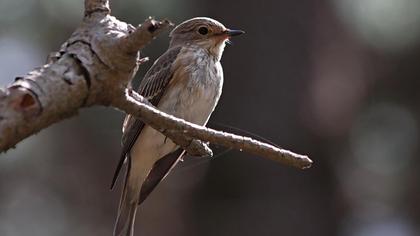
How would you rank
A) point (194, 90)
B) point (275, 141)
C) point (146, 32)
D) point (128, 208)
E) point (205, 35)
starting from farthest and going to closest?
point (275, 141)
point (205, 35)
point (194, 90)
point (128, 208)
point (146, 32)

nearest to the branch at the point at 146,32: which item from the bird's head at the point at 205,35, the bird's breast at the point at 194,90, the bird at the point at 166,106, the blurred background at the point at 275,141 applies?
the bird at the point at 166,106

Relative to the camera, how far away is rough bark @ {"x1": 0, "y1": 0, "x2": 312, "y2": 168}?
2284 millimetres

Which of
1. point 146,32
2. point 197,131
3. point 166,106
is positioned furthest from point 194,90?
point 146,32

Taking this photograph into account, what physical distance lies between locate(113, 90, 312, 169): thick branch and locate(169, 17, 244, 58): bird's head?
2796 mm

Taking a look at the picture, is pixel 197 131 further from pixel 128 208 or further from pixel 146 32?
pixel 128 208

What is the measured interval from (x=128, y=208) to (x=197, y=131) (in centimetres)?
231

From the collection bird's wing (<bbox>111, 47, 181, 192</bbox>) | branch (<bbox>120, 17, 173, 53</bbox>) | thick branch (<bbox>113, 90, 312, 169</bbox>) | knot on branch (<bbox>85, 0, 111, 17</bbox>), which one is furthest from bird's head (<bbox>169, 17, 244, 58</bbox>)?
branch (<bbox>120, 17, 173, 53</bbox>)

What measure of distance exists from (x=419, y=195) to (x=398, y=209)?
277 millimetres

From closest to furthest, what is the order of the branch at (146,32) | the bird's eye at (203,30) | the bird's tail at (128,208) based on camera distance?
the branch at (146,32)
the bird's tail at (128,208)
the bird's eye at (203,30)

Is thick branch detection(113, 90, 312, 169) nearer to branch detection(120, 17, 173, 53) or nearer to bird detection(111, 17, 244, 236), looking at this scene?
branch detection(120, 17, 173, 53)

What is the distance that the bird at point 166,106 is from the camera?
16.7 ft

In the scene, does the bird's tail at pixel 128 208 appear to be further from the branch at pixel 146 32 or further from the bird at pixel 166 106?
the branch at pixel 146 32

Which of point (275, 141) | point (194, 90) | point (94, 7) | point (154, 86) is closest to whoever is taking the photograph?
point (94, 7)

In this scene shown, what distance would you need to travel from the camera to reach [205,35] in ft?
19.2
